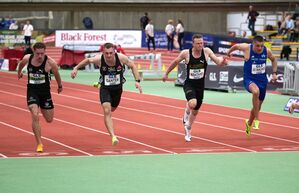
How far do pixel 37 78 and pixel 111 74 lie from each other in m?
1.32

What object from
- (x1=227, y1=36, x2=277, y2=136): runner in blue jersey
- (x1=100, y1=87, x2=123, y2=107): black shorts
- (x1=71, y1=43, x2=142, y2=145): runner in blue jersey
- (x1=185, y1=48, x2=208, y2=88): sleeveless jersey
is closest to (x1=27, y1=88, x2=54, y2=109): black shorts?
(x1=71, y1=43, x2=142, y2=145): runner in blue jersey

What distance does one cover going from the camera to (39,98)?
14570 millimetres

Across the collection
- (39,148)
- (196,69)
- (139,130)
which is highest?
(196,69)

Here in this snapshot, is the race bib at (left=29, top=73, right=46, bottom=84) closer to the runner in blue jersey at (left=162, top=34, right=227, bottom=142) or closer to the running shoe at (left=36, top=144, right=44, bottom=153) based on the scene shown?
the running shoe at (left=36, top=144, right=44, bottom=153)

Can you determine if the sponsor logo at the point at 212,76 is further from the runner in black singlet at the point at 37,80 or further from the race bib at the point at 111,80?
the runner in black singlet at the point at 37,80

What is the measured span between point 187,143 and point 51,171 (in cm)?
432

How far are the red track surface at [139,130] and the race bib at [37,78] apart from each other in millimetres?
1193

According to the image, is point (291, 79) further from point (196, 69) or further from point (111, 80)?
point (111, 80)

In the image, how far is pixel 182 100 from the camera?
25984 mm

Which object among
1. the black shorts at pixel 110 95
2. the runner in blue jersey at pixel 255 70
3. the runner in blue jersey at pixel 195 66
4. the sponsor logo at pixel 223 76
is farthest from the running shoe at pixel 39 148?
the sponsor logo at pixel 223 76

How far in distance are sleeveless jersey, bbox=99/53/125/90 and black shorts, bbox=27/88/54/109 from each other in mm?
1021

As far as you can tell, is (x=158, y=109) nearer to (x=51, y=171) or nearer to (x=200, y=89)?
(x=200, y=89)

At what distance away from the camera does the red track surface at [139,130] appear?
15.1m

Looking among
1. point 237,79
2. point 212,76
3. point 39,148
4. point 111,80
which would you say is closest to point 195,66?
point 111,80
